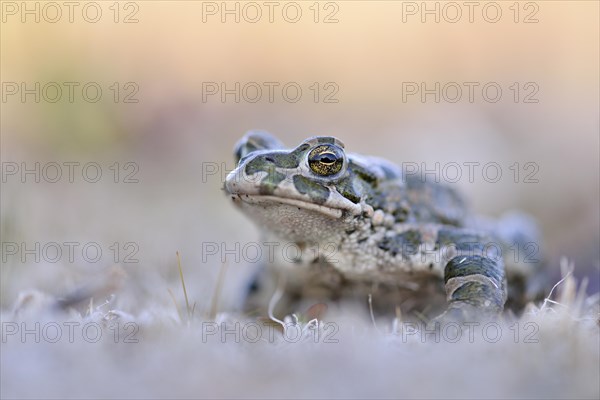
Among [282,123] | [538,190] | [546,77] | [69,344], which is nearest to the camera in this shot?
[69,344]

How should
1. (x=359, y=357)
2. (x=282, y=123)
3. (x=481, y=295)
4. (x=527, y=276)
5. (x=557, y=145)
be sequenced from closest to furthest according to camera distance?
1. (x=359, y=357)
2. (x=481, y=295)
3. (x=527, y=276)
4. (x=557, y=145)
5. (x=282, y=123)

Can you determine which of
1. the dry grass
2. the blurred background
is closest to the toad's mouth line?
the dry grass

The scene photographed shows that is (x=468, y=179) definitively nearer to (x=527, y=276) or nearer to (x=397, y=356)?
(x=527, y=276)

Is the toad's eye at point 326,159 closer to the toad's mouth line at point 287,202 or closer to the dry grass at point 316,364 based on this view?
the toad's mouth line at point 287,202

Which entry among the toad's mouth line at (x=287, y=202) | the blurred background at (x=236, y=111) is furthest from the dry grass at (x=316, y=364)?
the blurred background at (x=236, y=111)

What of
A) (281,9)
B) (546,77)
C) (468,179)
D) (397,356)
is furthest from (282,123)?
(397,356)

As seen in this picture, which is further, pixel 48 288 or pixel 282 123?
pixel 282 123

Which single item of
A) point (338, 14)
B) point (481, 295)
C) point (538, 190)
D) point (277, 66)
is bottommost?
point (538, 190)

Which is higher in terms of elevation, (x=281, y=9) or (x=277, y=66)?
(x=281, y=9)

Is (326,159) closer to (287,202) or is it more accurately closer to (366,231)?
(287,202)
